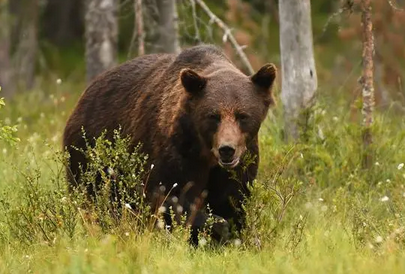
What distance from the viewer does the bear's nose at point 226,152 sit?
695cm

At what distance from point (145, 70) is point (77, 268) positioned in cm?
303

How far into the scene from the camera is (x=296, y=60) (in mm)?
9836

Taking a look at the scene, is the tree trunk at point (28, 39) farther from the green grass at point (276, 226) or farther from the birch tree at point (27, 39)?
the green grass at point (276, 226)

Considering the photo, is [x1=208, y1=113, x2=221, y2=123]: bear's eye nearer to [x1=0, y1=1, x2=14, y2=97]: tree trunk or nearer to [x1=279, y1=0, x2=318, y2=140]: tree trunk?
[x1=279, y1=0, x2=318, y2=140]: tree trunk

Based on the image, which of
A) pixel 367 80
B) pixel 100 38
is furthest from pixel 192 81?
pixel 100 38

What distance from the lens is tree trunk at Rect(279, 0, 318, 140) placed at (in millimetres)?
9758

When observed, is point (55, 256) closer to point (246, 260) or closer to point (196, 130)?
point (246, 260)

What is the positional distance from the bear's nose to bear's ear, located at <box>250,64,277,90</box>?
0.64 meters

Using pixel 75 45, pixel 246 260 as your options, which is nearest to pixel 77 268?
pixel 246 260

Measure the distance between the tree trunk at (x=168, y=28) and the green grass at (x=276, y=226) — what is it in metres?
3.01

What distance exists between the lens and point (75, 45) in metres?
30.2

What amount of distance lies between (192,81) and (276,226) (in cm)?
110

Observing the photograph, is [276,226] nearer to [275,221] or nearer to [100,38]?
[275,221]

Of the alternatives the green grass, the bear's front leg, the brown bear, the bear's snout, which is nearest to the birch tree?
the green grass
